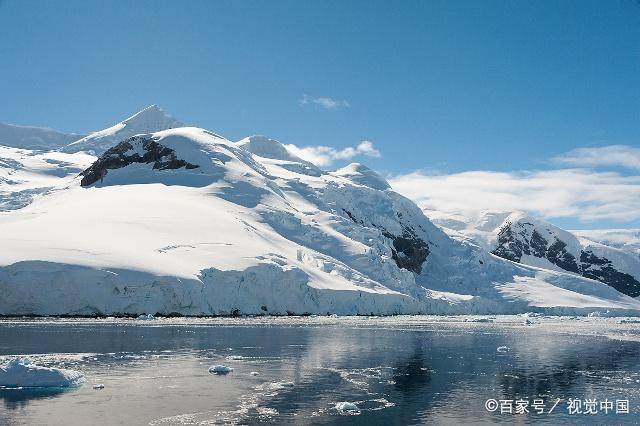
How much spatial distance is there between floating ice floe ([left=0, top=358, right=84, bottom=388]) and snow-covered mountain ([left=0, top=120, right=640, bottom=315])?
41.2m

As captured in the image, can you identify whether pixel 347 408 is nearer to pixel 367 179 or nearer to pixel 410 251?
pixel 410 251

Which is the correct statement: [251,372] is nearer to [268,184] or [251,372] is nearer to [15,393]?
[15,393]

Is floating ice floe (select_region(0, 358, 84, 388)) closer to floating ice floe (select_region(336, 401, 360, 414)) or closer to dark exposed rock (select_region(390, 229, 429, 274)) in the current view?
floating ice floe (select_region(336, 401, 360, 414))

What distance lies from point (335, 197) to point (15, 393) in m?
123

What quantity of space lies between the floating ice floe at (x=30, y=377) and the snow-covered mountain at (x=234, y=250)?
4121 centimetres

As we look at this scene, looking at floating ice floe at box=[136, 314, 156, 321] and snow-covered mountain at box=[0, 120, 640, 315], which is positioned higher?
snow-covered mountain at box=[0, 120, 640, 315]

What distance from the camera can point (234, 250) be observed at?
3526 inches

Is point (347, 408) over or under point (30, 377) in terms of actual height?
under

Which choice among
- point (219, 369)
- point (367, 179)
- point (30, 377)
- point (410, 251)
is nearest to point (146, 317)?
point (219, 369)

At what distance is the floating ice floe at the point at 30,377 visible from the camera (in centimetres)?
2894

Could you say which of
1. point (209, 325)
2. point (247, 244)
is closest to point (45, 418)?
point (209, 325)

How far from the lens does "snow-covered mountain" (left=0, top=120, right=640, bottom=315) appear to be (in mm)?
71812

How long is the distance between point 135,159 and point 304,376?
121 m

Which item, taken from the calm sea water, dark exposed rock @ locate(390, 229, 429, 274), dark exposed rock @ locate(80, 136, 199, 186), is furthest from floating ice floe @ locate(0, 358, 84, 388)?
dark exposed rock @ locate(390, 229, 429, 274)
